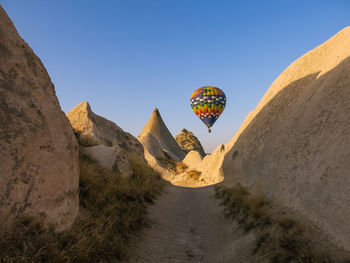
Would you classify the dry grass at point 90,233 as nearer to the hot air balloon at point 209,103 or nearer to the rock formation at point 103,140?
the rock formation at point 103,140

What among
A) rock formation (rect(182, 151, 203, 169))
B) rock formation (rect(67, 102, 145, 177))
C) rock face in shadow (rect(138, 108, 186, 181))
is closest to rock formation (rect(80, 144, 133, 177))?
rock formation (rect(67, 102, 145, 177))

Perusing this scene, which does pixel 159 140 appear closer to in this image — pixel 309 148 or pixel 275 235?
pixel 309 148

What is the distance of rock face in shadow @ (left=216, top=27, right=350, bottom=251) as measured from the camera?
4488mm

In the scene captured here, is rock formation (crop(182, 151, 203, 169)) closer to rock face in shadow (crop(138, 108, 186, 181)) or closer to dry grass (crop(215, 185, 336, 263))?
rock face in shadow (crop(138, 108, 186, 181))

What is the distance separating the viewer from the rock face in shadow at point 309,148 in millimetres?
4488

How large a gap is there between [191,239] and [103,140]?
825 cm

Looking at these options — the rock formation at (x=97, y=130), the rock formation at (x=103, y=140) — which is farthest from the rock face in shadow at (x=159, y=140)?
the rock formation at (x=103, y=140)

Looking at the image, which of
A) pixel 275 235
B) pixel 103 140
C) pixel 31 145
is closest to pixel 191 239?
pixel 275 235

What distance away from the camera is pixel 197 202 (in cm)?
999

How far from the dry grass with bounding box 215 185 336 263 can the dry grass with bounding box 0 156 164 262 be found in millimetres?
2670

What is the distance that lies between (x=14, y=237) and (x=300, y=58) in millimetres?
15932

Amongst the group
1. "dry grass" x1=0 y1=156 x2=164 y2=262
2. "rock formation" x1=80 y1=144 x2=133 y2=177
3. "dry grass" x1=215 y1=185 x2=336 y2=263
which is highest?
"rock formation" x1=80 y1=144 x2=133 y2=177

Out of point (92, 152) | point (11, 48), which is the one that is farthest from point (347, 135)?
point (92, 152)

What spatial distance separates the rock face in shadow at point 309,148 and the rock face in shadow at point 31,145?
17.0 feet
